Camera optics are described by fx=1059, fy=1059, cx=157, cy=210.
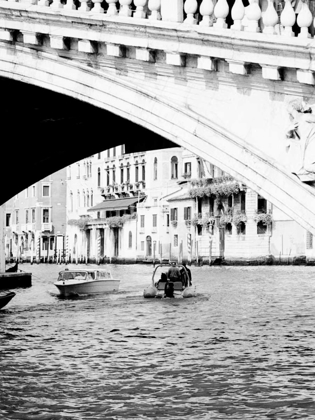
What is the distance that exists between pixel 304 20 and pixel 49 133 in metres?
5.75

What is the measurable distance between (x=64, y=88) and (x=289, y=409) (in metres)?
4.58

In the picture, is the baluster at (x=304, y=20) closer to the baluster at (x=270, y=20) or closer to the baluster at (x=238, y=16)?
the baluster at (x=270, y=20)

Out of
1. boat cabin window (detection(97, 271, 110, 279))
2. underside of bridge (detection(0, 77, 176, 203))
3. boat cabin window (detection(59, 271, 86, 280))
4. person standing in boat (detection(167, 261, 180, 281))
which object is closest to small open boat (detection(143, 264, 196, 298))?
person standing in boat (detection(167, 261, 180, 281))

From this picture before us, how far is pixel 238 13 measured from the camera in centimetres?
739

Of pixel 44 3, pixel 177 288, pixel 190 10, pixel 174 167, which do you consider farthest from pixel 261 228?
pixel 190 10

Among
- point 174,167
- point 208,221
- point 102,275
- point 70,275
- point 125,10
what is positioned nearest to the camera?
point 125,10

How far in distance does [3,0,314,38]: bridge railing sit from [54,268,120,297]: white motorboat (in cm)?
2442

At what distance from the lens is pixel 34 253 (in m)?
89.1

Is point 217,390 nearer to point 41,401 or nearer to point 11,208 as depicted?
point 41,401

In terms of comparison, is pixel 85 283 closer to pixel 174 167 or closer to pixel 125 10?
pixel 125 10

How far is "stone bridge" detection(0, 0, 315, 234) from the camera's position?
285 inches

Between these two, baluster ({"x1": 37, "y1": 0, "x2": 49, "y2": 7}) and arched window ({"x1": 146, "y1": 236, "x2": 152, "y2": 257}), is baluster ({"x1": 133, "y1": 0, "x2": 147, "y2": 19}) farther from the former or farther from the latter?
arched window ({"x1": 146, "y1": 236, "x2": 152, "y2": 257})

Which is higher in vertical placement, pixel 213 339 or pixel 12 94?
pixel 12 94

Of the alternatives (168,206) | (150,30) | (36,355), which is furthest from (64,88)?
(168,206)
